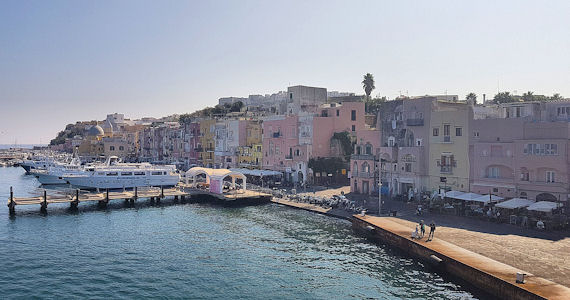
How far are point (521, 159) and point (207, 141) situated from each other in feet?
224

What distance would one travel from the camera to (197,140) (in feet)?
327

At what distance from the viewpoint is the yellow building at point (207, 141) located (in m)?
93.6

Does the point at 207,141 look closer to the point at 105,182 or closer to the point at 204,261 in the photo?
the point at 105,182

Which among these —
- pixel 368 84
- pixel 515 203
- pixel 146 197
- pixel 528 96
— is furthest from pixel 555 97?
pixel 146 197

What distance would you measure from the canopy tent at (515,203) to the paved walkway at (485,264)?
6.57 m

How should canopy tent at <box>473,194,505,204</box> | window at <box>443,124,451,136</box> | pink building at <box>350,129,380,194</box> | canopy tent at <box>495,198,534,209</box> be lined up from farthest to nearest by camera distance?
pink building at <box>350,129,380,194</box>
window at <box>443,124,451,136</box>
canopy tent at <box>473,194,505,204</box>
canopy tent at <box>495,198,534,209</box>

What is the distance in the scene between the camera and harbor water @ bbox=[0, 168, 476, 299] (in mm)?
24734

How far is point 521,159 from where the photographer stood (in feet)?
126

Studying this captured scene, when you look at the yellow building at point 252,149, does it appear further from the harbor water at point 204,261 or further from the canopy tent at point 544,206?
the canopy tent at point 544,206

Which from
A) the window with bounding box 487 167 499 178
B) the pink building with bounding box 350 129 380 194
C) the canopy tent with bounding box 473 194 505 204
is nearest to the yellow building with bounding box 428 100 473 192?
the window with bounding box 487 167 499 178

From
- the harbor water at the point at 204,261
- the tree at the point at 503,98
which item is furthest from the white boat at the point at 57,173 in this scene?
the tree at the point at 503,98

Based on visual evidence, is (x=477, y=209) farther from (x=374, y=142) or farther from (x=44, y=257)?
(x=44, y=257)

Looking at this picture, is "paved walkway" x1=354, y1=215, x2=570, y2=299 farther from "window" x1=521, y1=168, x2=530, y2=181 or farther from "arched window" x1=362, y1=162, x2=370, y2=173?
"arched window" x1=362, y1=162, x2=370, y2=173

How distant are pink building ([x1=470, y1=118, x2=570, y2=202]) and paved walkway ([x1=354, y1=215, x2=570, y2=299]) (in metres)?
10.2
